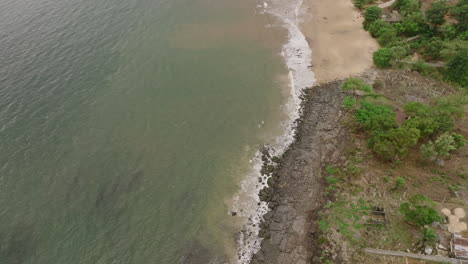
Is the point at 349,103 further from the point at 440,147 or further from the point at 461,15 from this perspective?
the point at 461,15

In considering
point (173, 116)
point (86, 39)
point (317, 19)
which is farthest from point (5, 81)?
point (317, 19)

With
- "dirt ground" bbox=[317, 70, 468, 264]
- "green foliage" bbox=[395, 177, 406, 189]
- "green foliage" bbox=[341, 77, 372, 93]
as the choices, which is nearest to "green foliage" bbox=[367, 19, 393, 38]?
"green foliage" bbox=[341, 77, 372, 93]

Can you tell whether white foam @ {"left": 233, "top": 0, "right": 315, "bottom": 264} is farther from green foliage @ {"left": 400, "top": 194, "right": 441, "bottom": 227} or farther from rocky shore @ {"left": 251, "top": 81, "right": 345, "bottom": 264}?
green foliage @ {"left": 400, "top": 194, "right": 441, "bottom": 227}

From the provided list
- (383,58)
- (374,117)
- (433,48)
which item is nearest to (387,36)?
(383,58)

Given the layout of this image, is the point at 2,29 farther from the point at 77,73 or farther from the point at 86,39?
the point at 77,73

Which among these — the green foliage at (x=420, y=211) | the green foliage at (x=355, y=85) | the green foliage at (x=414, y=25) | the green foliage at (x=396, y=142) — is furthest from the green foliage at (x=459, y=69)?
the green foliage at (x=420, y=211)

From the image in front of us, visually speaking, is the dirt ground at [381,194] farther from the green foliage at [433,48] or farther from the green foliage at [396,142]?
the green foliage at [433,48]
